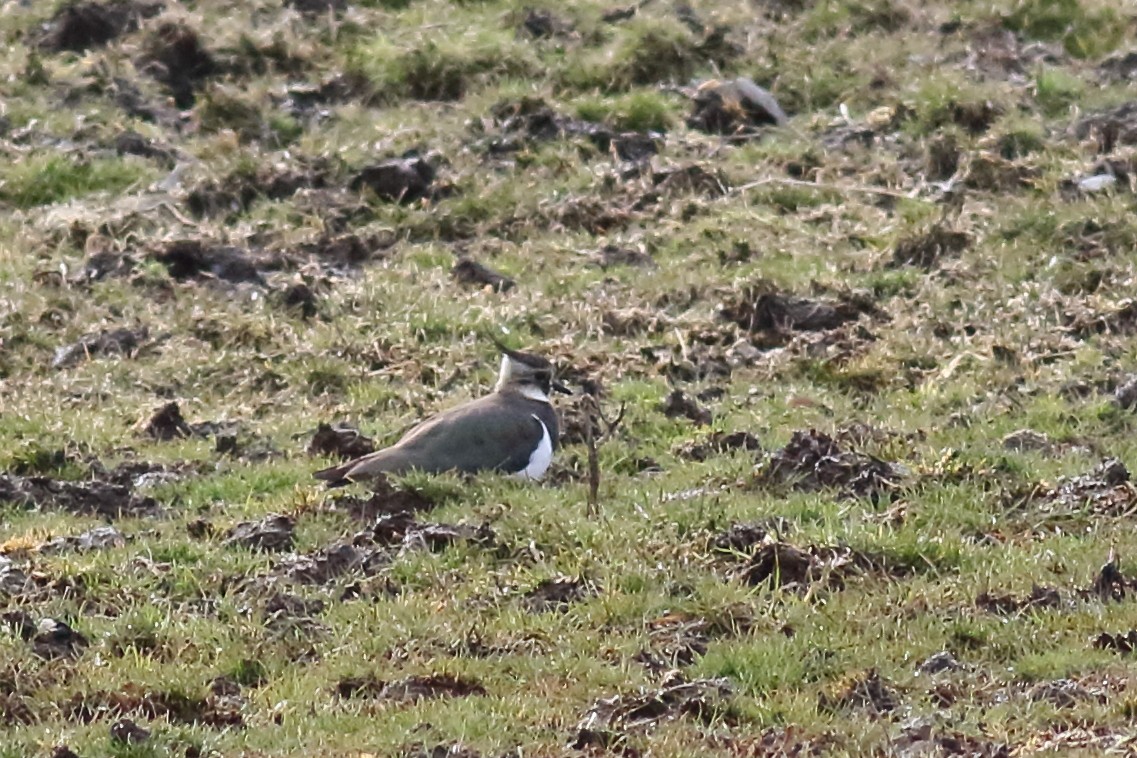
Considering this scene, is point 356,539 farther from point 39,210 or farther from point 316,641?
point 39,210

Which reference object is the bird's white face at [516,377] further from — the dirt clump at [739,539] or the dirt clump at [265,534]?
the dirt clump at [739,539]

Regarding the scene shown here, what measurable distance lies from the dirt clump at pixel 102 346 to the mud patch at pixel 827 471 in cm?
474

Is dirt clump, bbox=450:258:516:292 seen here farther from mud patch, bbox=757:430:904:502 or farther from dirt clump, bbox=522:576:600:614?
dirt clump, bbox=522:576:600:614

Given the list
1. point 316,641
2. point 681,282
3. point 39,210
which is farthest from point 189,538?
point 39,210

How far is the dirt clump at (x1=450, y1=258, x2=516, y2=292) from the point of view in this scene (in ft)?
47.8

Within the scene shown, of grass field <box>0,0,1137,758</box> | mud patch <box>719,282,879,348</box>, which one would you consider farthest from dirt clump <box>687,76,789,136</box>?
mud patch <box>719,282,879,348</box>

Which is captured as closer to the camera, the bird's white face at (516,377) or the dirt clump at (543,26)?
the bird's white face at (516,377)

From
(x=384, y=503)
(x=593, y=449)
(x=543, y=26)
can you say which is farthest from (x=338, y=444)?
(x=543, y=26)

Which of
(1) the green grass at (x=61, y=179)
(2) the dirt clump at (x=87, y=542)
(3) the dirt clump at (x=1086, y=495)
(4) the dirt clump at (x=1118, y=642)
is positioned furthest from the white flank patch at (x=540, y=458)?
(1) the green grass at (x=61, y=179)

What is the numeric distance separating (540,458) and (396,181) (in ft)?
18.5

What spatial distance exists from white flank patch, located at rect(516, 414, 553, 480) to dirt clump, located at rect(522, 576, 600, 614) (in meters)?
1.93

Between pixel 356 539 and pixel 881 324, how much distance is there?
16.6 feet

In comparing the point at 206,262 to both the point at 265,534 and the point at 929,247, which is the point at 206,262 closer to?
the point at 929,247

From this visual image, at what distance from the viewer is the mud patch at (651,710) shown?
741 cm
